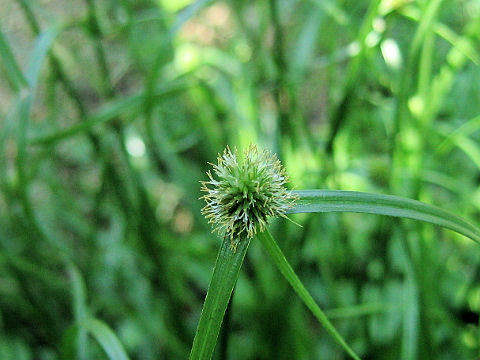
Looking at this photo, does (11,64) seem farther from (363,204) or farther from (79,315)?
(363,204)

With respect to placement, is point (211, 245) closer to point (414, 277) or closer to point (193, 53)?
point (193, 53)

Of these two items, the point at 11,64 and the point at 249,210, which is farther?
the point at 11,64

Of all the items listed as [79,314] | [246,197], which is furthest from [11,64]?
[246,197]

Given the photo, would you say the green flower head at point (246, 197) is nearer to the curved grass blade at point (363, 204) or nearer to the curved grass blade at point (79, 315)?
the curved grass blade at point (363, 204)

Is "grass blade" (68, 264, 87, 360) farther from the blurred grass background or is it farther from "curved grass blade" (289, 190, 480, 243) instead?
"curved grass blade" (289, 190, 480, 243)

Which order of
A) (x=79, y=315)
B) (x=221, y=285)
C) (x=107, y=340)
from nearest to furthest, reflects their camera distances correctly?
(x=221, y=285) < (x=107, y=340) < (x=79, y=315)

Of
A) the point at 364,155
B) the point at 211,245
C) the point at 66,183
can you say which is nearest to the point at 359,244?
the point at 364,155
